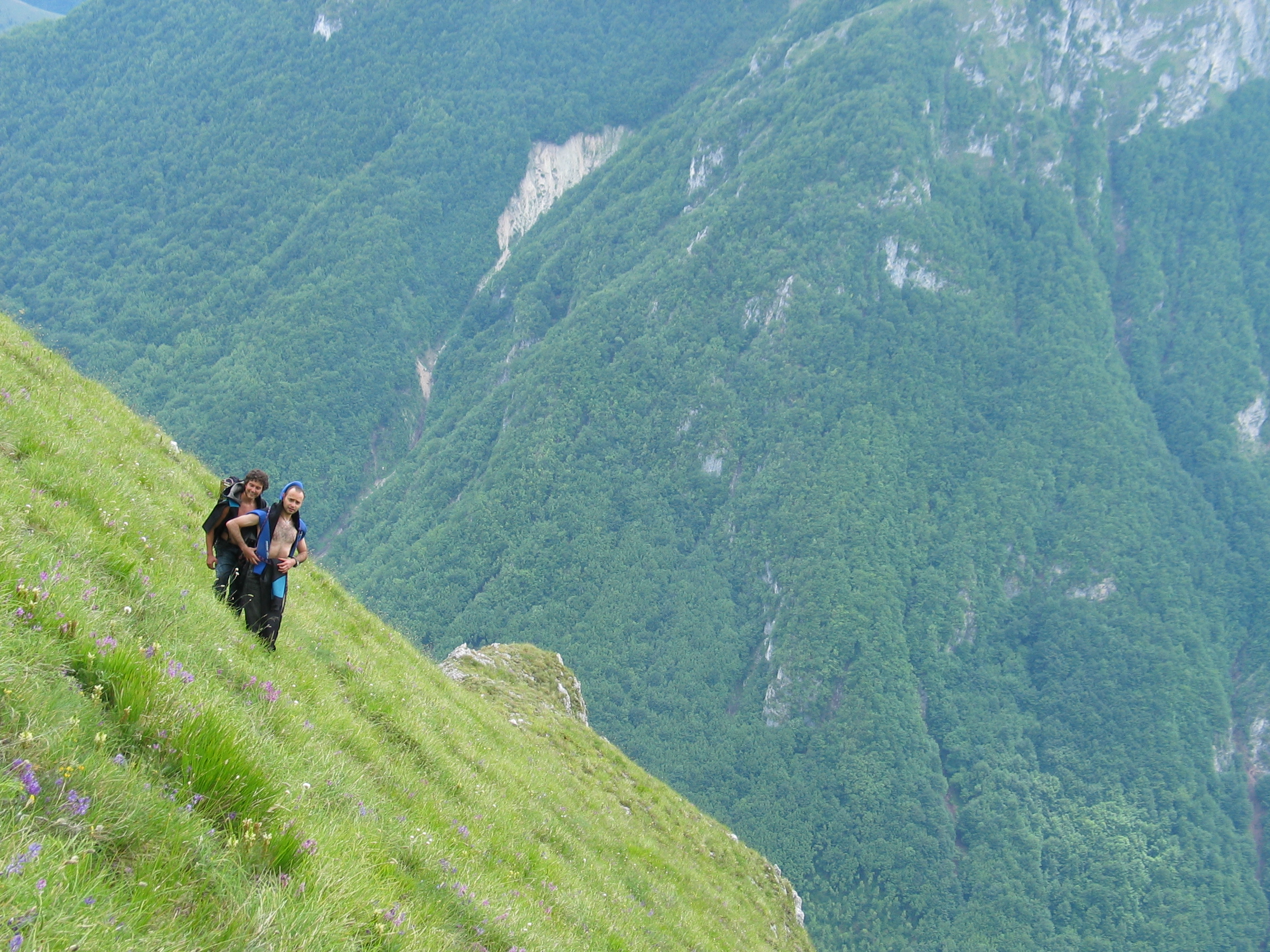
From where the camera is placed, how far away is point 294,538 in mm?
8328

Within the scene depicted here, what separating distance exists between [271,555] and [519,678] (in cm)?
2483

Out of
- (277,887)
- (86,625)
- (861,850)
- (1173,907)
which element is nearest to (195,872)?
(277,887)

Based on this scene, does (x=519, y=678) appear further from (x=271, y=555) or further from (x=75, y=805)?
(x=75, y=805)

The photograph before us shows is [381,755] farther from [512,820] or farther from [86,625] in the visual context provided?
[86,625]

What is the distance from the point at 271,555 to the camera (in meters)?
8.15

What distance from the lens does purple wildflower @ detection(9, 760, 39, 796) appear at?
2.83m

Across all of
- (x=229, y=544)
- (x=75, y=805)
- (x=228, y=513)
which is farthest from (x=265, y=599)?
(x=75, y=805)

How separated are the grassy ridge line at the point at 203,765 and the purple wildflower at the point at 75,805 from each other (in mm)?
13

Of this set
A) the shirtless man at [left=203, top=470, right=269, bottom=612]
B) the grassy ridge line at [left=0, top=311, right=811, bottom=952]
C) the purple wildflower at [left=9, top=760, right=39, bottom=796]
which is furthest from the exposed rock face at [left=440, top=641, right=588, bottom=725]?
the purple wildflower at [left=9, top=760, right=39, bottom=796]

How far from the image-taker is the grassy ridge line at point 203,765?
304 centimetres

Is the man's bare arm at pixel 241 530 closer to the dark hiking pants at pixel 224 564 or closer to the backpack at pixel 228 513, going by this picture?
the backpack at pixel 228 513

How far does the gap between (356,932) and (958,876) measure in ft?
686

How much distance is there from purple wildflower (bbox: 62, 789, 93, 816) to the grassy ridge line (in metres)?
0.01

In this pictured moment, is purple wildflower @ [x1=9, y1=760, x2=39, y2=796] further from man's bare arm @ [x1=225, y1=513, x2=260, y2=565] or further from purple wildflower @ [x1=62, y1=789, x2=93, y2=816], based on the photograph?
man's bare arm @ [x1=225, y1=513, x2=260, y2=565]
